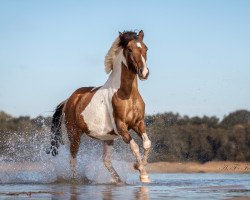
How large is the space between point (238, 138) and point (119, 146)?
1159 inches

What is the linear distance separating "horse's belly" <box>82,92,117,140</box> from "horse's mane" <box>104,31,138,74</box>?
2.09 feet

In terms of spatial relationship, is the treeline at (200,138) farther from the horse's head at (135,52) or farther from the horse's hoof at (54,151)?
the horse's head at (135,52)

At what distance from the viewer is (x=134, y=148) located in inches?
453

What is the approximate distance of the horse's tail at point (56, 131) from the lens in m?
14.6

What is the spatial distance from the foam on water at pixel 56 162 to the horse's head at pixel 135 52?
2709mm

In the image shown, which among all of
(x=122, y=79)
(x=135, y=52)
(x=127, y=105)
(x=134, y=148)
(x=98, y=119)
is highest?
(x=135, y=52)

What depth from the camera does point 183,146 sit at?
44125mm

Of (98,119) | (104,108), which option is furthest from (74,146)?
(104,108)

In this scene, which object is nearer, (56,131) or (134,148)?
(134,148)

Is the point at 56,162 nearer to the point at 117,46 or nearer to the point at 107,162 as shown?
the point at 107,162

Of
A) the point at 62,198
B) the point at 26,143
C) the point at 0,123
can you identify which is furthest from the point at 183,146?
the point at 62,198

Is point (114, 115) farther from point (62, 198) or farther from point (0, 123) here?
point (0, 123)

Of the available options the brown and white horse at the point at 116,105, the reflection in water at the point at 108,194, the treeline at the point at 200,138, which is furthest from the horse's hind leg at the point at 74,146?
the treeline at the point at 200,138

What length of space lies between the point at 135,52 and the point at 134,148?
1.75 meters
